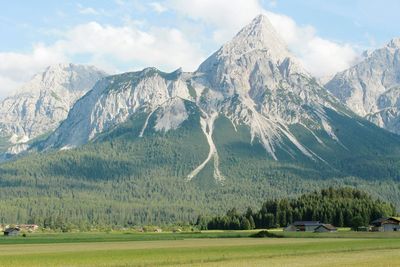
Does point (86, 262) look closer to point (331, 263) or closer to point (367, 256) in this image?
point (331, 263)

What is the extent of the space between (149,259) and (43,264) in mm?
12513

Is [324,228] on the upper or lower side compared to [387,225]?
lower

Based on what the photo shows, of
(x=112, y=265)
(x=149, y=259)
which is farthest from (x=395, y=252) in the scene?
(x=112, y=265)

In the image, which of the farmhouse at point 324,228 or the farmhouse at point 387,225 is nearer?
the farmhouse at point 387,225

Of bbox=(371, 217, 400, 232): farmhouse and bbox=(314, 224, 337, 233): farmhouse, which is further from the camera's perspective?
bbox=(314, 224, 337, 233): farmhouse

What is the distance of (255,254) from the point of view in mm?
90000

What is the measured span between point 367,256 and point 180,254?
23075mm

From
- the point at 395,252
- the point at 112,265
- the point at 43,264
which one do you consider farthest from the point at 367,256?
the point at 43,264

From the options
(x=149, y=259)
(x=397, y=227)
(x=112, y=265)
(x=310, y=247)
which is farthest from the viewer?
(x=397, y=227)

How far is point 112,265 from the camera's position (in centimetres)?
7481

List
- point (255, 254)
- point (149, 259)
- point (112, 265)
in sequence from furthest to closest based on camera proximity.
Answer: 1. point (255, 254)
2. point (149, 259)
3. point (112, 265)

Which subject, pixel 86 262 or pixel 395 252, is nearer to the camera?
pixel 86 262

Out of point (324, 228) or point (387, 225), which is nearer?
point (387, 225)

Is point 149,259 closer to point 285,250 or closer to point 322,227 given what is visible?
point 285,250
